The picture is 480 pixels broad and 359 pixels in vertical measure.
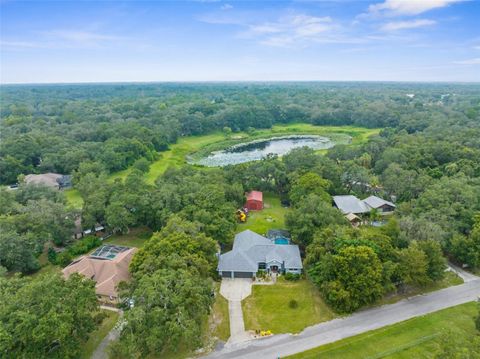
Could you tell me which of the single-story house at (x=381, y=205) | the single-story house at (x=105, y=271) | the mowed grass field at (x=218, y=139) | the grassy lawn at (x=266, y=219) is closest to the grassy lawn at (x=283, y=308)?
the grassy lawn at (x=266, y=219)

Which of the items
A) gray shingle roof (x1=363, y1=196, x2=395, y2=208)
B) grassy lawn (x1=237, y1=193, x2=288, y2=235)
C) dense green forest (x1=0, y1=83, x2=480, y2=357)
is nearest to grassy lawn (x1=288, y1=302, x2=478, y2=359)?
dense green forest (x1=0, y1=83, x2=480, y2=357)

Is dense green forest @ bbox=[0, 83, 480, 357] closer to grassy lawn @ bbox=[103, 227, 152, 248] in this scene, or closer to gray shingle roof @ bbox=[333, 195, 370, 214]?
grassy lawn @ bbox=[103, 227, 152, 248]

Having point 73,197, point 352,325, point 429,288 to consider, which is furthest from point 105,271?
point 73,197

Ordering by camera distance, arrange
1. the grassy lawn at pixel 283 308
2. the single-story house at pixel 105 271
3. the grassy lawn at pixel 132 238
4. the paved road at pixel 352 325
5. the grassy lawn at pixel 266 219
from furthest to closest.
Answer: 1. the grassy lawn at pixel 266 219
2. the grassy lawn at pixel 132 238
3. the single-story house at pixel 105 271
4. the grassy lawn at pixel 283 308
5. the paved road at pixel 352 325

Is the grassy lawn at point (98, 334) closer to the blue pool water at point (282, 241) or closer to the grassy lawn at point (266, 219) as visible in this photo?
the blue pool water at point (282, 241)

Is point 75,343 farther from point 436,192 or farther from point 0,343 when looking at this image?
point 436,192

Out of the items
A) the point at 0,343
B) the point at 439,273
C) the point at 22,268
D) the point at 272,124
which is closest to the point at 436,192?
the point at 439,273

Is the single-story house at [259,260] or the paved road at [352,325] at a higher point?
the single-story house at [259,260]

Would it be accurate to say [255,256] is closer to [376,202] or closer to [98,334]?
[98,334]
